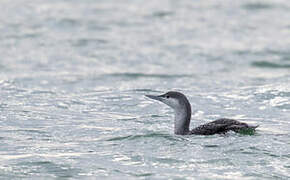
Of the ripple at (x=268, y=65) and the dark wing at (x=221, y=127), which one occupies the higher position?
the ripple at (x=268, y=65)

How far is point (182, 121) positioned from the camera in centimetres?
1365

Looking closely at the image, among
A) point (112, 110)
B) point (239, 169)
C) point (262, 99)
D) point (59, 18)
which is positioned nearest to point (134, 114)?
point (112, 110)

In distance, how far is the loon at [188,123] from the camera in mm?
13016

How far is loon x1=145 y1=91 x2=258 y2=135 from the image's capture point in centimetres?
1302

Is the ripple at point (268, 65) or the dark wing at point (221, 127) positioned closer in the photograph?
the dark wing at point (221, 127)

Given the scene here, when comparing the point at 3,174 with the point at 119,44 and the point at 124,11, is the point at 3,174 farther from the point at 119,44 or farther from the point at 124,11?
the point at 124,11

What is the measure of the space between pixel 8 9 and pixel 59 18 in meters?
2.17

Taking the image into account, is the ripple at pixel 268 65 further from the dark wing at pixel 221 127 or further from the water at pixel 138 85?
the dark wing at pixel 221 127

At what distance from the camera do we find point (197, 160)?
12336 mm

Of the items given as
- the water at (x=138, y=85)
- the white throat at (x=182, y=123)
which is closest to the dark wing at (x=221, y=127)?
the water at (x=138, y=85)

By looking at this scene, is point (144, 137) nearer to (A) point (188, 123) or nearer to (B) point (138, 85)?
(A) point (188, 123)

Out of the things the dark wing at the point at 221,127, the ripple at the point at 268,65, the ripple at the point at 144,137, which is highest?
the ripple at the point at 268,65

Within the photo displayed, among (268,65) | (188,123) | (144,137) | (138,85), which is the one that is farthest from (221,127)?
(268,65)

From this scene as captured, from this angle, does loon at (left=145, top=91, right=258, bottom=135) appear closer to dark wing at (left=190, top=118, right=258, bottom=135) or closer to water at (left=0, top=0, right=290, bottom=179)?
dark wing at (left=190, top=118, right=258, bottom=135)
